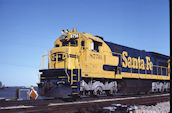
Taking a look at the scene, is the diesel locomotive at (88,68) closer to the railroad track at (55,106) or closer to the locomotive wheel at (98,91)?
the locomotive wheel at (98,91)

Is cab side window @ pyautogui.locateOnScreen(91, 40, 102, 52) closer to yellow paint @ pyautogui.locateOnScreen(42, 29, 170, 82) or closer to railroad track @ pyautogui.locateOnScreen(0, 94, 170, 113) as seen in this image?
yellow paint @ pyautogui.locateOnScreen(42, 29, 170, 82)

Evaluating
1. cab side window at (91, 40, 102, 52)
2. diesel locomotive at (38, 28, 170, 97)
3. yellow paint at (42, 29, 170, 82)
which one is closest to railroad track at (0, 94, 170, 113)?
diesel locomotive at (38, 28, 170, 97)

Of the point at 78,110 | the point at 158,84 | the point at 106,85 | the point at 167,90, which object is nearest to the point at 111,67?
the point at 106,85

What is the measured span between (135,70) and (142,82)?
1.55m

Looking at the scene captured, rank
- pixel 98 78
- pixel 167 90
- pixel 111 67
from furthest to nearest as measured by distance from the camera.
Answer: pixel 167 90 → pixel 111 67 → pixel 98 78

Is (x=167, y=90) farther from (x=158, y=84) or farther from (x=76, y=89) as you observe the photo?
(x=76, y=89)

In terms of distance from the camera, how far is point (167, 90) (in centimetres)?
2266

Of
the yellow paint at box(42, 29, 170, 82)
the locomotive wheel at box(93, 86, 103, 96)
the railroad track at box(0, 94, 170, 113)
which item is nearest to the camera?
the railroad track at box(0, 94, 170, 113)

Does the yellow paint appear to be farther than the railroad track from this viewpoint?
Yes

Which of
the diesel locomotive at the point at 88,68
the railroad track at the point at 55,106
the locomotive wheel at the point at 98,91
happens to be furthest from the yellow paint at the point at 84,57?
the railroad track at the point at 55,106

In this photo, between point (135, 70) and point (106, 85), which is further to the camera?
point (135, 70)

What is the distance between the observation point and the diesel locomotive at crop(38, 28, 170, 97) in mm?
10492

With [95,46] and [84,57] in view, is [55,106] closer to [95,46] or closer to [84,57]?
[84,57]

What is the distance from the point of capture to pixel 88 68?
38.0 feet
